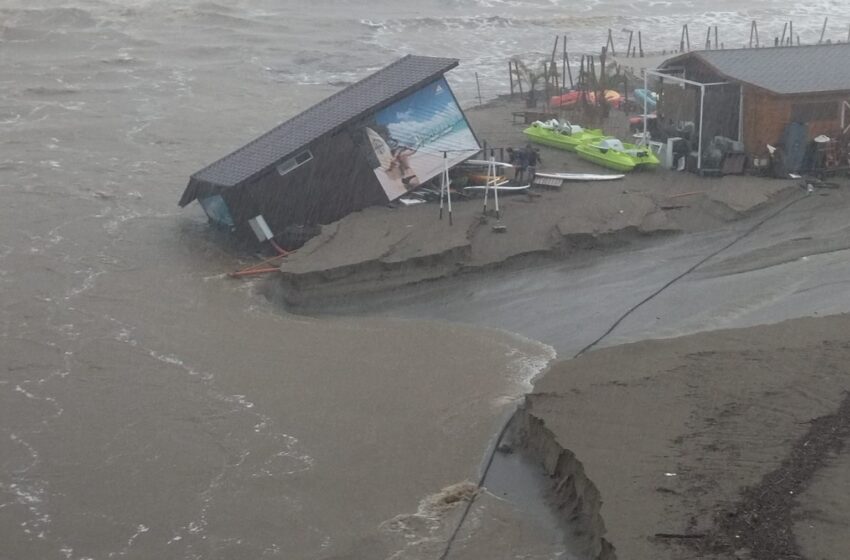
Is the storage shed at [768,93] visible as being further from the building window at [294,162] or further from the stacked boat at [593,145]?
the building window at [294,162]

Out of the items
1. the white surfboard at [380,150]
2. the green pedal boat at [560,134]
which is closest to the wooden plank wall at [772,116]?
the green pedal boat at [560,134]

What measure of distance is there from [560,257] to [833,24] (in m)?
35.4

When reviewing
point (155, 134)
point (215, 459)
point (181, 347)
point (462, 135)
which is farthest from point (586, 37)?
point (215, 459)

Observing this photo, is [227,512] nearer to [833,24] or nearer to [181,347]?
[181,347]

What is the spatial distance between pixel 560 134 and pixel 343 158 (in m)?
5.16

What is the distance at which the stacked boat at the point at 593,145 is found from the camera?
21.1 metres

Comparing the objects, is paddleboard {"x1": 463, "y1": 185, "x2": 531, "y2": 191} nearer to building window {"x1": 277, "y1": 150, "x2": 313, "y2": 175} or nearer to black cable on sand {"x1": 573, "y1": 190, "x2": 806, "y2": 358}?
building window {"x1": 277, "y1": 150, "x2": 313, "y2": 175}

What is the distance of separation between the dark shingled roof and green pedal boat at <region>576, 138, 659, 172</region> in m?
2.90

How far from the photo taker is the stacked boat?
2112 cm

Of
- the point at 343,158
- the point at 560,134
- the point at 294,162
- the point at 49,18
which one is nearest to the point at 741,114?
the point at 560,134

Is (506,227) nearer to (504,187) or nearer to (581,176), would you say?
(504,187)

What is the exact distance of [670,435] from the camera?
36.1 ft

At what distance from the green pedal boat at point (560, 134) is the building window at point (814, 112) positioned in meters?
3.48

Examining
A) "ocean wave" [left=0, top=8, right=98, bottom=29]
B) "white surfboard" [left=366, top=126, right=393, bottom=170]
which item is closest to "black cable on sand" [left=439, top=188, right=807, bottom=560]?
"white surfboard" [left=366, top=126, right=393, bottom=170]
